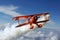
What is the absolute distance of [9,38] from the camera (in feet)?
550

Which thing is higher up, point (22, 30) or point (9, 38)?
point (22, 30)

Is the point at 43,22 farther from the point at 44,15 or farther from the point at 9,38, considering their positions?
the point at 9,38

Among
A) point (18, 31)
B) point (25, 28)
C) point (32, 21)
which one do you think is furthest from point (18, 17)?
point (18, 31)

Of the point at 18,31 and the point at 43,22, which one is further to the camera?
the point at 18,31

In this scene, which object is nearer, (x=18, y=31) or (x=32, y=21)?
(x=32, y=21)

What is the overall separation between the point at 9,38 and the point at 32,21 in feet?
265

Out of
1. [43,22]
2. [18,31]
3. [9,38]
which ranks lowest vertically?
[9,38]

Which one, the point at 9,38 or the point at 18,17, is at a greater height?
the point at 18,17

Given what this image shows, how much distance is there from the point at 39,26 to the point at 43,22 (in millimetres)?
3592

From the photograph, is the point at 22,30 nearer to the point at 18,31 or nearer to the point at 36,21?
the point at 18,31

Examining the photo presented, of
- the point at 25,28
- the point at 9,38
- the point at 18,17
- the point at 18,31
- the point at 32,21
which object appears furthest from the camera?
the point at 9,38

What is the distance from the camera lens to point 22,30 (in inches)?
4815

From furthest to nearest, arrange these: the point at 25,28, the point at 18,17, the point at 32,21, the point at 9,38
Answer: the point at 9,38, the point at 25,28, the point at 18,17, the point at 32,21

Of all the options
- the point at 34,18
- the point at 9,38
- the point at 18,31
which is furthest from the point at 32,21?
the point at 9,38
